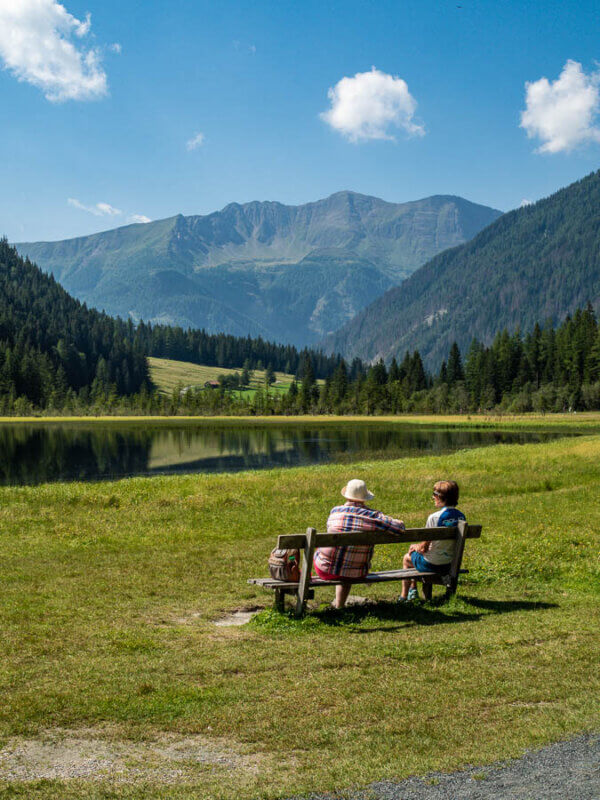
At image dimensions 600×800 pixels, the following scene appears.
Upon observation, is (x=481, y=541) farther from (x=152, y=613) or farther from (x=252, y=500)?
(x=252, y=500)

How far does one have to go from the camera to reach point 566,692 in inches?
305

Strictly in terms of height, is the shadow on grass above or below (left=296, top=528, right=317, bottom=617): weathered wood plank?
below

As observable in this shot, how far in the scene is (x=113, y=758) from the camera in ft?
21.2

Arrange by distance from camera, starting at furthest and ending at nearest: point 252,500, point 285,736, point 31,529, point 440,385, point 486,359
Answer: point 440,385 → point 486,359 → point 252,500 → point 31,529 → point 285,736

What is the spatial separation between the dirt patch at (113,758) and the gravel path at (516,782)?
1.25 meters

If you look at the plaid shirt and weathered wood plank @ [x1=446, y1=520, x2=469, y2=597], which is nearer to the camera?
the plaid shirt

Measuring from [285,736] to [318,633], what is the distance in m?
3.94

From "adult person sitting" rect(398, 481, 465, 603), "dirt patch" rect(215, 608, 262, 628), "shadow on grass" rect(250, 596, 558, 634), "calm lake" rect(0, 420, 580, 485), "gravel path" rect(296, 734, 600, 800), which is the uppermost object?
"adult person sitting" rect(398, 481, 465, 603)

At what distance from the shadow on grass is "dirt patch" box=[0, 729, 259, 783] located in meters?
4.38

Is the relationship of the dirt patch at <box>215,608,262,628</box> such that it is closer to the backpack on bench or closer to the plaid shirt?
the backpack on bench

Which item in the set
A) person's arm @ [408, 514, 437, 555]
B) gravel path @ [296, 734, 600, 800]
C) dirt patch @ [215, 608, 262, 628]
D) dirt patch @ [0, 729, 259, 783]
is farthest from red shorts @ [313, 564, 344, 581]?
gravel path @ [296, 734, 600, 800]

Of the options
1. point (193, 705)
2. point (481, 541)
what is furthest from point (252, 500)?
point (193, 705)

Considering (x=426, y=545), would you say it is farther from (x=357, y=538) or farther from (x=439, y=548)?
(x=357, y=538)

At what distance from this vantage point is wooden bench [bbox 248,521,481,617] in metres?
11.0
